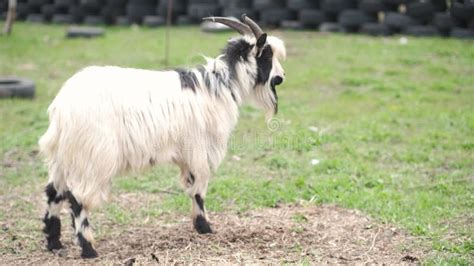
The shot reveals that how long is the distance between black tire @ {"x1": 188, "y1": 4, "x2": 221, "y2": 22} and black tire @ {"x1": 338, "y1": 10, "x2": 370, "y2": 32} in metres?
3.14

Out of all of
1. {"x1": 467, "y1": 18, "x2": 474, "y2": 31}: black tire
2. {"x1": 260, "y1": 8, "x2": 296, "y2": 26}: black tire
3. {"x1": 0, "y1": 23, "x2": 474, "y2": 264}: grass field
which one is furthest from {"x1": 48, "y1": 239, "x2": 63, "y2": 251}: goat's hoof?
{"x1": 260, "y1": 8, "x2": 296, "y2": 26}: black tire

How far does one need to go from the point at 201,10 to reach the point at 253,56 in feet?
37.6

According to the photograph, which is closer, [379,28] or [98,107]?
[98,107]

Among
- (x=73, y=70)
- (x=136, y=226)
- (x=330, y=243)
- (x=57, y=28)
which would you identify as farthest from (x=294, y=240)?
(x=57, y=28)

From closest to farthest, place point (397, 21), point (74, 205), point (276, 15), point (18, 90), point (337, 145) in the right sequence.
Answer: point (74, 205) < point (337, 145) < point (18, 90) < point (397, 21) < point (276, 15)

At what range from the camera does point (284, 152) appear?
7953mm

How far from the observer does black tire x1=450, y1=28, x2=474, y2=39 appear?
13837 mm

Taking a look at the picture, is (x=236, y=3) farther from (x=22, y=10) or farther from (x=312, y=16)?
(x=22, y=10)

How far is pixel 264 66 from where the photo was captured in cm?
582

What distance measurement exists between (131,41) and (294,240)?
1065 centimetres

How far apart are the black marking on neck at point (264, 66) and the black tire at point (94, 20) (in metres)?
13.0

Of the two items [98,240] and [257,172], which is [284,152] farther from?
[98,240]

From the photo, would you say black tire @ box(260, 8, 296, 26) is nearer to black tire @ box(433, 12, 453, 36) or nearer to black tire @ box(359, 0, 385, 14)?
black tire @ box(359, 0, 385, 14)

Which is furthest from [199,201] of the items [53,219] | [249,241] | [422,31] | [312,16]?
[312,16]
